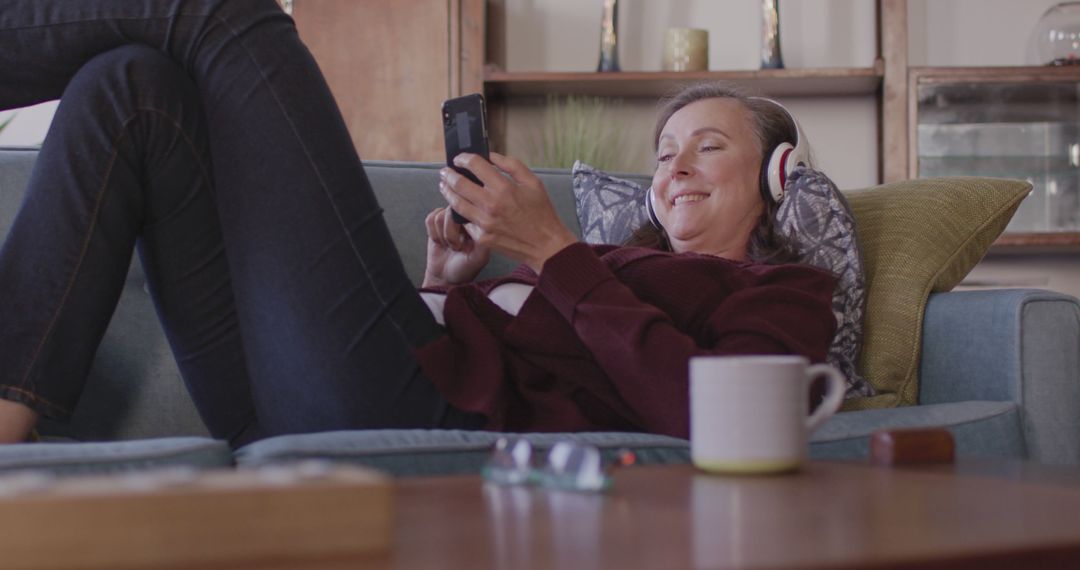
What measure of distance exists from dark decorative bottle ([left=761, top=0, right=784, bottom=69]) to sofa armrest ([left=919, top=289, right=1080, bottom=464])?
1.99 meters

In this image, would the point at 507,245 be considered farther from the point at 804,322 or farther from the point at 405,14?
the point at 405,14

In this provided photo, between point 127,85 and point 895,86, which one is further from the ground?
point 895,86

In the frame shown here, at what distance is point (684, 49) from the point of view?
3.53m

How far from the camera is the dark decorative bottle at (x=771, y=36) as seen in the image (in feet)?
11.5

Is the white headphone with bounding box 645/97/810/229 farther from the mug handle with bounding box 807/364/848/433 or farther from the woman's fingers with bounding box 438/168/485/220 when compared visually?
the mug handle with bounding box 807/364/848/433

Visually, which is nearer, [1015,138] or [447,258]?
[447,258]

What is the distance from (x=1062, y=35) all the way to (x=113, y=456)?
3194mm

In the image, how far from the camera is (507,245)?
1.36m

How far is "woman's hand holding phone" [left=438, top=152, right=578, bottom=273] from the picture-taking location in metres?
1.35

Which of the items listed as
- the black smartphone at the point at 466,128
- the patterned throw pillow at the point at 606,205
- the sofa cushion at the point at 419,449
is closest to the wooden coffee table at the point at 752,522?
the sofa cushion at the point at 419,449

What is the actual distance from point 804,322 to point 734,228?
1.25 feet

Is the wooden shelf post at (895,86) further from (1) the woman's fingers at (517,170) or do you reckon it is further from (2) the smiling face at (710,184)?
(1) the woman's fingers at (517,170)

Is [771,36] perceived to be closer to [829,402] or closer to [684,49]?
[684,49]

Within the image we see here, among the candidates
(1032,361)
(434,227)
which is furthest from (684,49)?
(1032,361)
